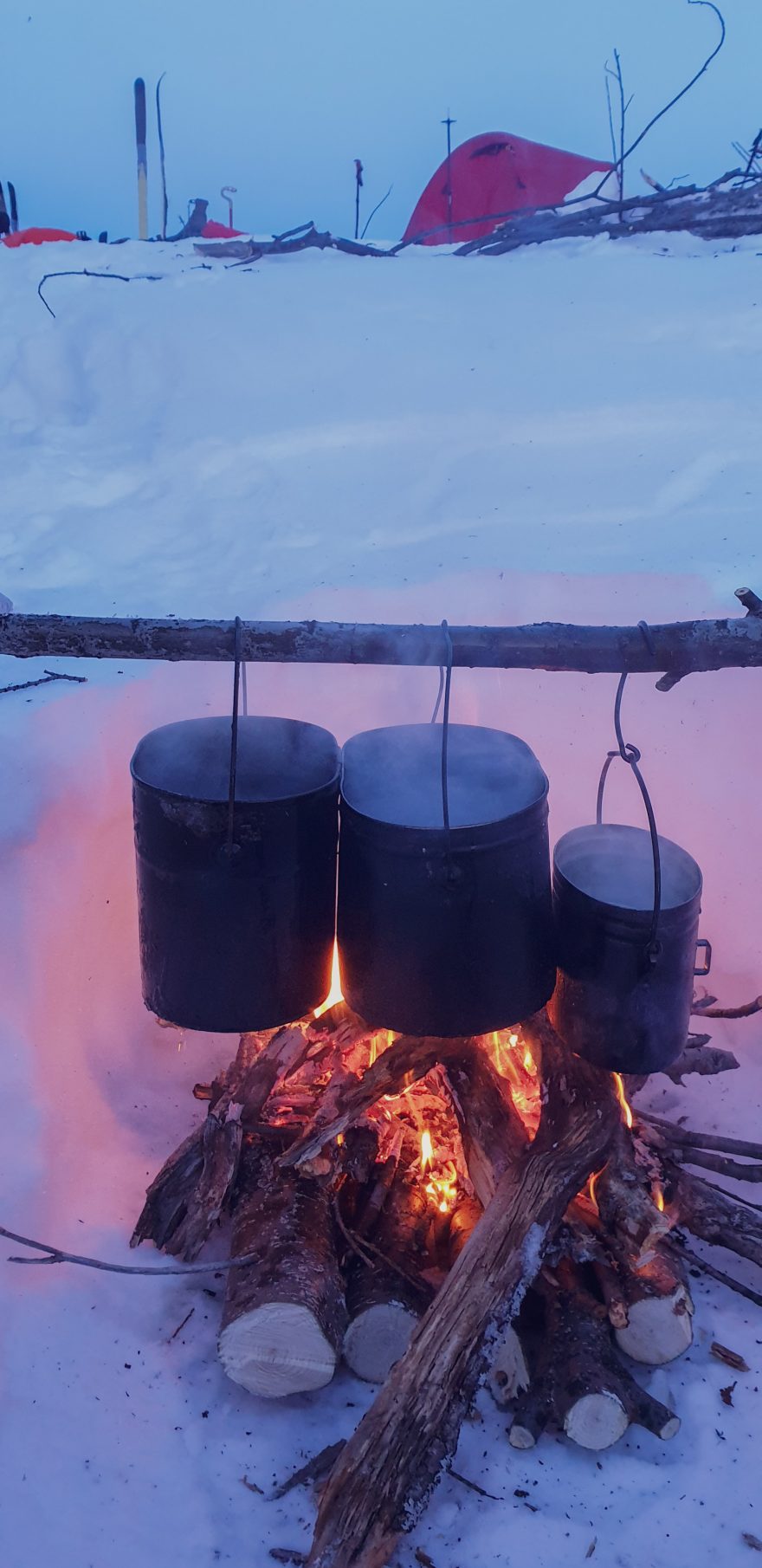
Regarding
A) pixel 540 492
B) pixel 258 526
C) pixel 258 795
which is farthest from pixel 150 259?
pixel 258 795

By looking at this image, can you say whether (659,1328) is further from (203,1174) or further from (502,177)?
(502,177)

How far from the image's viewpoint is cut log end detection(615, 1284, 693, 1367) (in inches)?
92.9

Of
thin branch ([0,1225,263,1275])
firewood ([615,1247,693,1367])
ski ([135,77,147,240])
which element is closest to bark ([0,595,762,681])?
thin branch ([0,1225,263,1275])

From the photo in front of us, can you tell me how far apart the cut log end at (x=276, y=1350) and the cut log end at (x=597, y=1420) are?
559 mm

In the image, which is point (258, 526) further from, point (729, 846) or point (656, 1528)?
point (656, 1528)

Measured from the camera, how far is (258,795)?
A: 2.48 meters

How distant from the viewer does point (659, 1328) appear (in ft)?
7.76

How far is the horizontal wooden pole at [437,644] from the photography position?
6.98 ft

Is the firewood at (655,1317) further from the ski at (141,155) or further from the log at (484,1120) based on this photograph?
the ski at (141,155)

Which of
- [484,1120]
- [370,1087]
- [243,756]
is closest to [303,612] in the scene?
[243,756]

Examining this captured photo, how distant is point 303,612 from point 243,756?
1780 mm

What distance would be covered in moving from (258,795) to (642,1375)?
1.71 meters

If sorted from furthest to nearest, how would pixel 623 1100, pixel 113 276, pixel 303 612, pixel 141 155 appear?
pixel 141 155 < pixel 113 276 < pixel 303 612 < pixel 623 1100

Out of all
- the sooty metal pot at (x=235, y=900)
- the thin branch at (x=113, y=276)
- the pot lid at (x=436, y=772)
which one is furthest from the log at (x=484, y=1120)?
the thin branch at (x=113, y=276)
